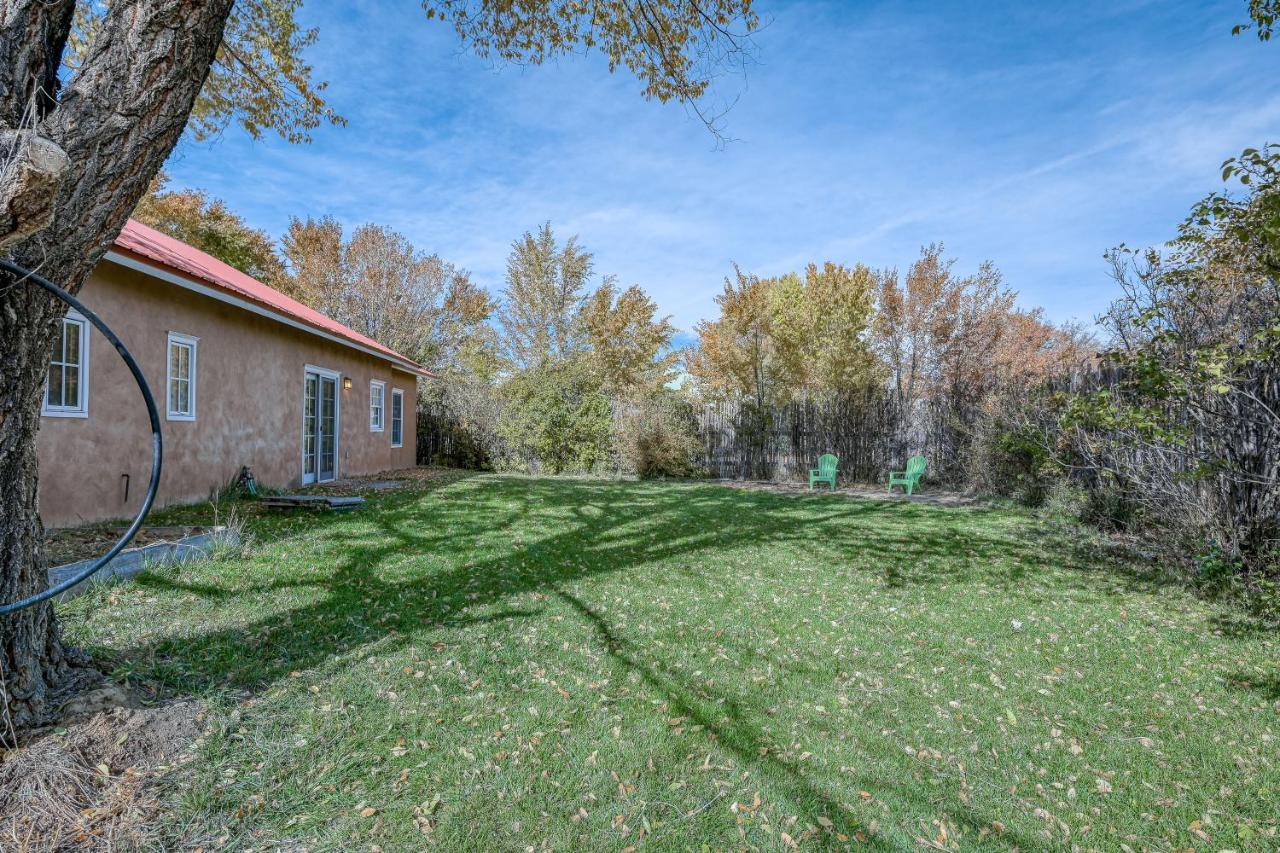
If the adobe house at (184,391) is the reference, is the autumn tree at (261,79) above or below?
above

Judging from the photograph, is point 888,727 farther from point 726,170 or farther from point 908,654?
point 726,170

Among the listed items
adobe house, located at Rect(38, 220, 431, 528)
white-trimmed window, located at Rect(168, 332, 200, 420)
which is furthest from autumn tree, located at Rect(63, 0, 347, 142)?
white-trimmed window, located at Rect(168, 332, 200, 420)

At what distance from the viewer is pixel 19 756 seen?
193 cm

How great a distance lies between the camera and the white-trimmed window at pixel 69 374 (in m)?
5.70

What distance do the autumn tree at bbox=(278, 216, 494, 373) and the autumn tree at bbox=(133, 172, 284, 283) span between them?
813 mm

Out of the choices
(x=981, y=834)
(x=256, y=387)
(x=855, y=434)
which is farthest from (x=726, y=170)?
(x=981, y=834)

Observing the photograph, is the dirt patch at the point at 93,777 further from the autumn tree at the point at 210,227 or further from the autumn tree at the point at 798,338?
the autumn tree at the point at 210,227

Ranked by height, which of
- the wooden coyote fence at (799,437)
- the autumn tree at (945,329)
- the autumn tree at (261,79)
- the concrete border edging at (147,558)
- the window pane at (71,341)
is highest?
the autumn tree at (261,79)

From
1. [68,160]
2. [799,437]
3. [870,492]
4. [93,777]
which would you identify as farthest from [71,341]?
[799,437]

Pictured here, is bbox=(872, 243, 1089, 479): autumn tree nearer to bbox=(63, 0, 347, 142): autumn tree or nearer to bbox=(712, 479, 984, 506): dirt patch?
bbox=(712, 479, 984, 506): dirt patch

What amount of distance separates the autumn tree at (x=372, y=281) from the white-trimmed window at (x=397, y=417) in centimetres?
635

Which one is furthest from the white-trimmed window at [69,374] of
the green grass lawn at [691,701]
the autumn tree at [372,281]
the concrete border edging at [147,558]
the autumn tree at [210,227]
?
the autumn tree at [210,227]

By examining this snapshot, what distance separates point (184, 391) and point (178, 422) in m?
0.44

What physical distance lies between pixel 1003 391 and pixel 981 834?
9713 mm
